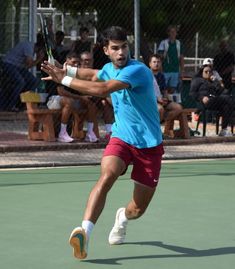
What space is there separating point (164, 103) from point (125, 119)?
317 inches

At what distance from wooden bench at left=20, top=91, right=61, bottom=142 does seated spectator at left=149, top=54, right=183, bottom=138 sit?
1742 millimetres

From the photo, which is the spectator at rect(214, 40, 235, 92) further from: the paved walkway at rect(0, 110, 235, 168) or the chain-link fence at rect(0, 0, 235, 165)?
the paved walkway at rect(0, 110, 235, 168)

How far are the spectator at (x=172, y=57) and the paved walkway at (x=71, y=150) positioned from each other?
194 cm

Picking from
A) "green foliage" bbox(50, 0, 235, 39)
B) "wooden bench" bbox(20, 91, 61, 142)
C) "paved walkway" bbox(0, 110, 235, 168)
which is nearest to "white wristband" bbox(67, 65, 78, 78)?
"paved walkway" bbox(0, 110, 235, 168)

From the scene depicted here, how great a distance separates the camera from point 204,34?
816 inches

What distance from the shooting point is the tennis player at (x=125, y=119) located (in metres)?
6.91

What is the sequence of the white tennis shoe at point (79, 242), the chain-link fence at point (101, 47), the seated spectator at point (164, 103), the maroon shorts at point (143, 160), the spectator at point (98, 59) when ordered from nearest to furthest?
1. the white tennis shoe at point (79, 242)
2. the maroon shorts at point (143, 160)
3. the seated spectator at point (164, 103)
4. the chain-link fence at point (101, 47)
5. the spectator at point (98, 59)

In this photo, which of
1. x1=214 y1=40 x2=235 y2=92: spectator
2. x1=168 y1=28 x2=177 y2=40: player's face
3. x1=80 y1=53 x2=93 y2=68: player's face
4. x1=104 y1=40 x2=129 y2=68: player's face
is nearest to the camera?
x1=104 y1=40 x2=129 y2=68: player's face

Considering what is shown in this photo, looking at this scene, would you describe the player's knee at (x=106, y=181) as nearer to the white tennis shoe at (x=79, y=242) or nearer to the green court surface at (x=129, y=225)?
the white tennis shoe at (x=79, y=242)

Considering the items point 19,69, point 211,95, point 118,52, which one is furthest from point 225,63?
point 118,52

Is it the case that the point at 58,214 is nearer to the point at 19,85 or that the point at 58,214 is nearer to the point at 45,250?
the point at 45,250

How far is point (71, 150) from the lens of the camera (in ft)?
46.1

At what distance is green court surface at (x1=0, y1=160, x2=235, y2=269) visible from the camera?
6.95 meters

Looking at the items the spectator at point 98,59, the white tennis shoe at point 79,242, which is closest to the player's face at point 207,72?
the spectator at point 98,59
